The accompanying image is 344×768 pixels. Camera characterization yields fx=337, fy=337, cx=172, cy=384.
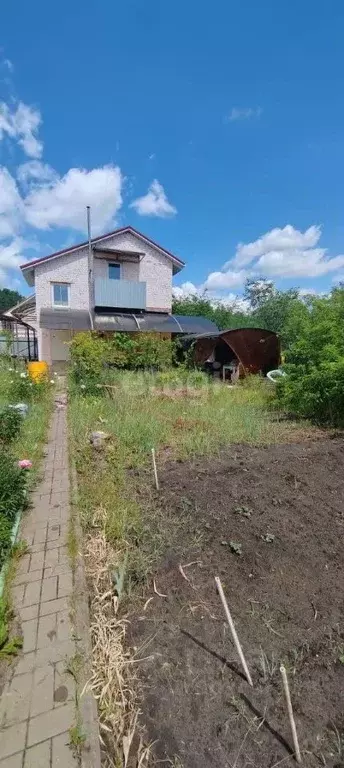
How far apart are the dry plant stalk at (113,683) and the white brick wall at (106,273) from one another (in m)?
17.2

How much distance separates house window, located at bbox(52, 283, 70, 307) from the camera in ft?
58.2

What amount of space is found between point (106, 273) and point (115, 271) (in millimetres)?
549

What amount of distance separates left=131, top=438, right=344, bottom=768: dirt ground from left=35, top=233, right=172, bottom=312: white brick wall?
53.0 feet

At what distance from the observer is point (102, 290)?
17.5 metres

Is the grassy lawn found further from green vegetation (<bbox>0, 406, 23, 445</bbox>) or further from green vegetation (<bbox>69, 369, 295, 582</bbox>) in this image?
green vegetation (<bbox>0, 406, 23, 445</bbox>)

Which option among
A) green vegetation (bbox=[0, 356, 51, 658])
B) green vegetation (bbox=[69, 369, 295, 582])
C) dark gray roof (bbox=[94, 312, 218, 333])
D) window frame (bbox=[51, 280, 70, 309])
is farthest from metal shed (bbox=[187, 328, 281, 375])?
window frame (bbox=[51, 280, 70, 309])

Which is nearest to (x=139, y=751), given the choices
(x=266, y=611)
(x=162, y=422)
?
(x=266, y=611)

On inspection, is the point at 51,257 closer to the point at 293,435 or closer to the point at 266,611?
the point at 293,435

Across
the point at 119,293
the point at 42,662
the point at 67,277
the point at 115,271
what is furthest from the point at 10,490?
the point at 115,271

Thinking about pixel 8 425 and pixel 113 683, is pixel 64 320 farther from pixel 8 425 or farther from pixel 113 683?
pixel 113 683

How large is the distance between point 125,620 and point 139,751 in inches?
28.6

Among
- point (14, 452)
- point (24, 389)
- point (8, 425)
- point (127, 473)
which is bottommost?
point (127, 473)

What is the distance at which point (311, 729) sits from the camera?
1.58 metres

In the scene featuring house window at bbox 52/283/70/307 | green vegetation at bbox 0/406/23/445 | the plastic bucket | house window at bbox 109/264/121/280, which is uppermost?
house window at bbox 109/264/121/280
